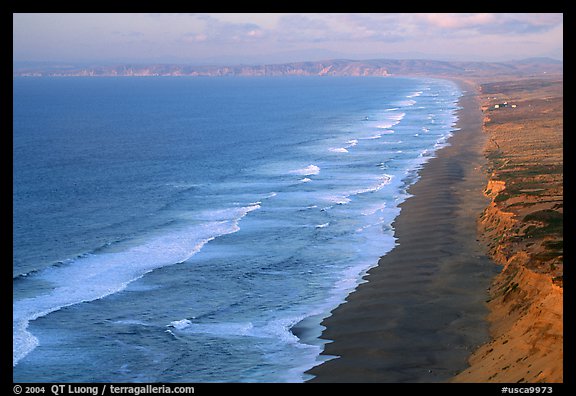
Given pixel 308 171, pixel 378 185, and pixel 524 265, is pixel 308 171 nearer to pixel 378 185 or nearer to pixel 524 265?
pixel 378 185

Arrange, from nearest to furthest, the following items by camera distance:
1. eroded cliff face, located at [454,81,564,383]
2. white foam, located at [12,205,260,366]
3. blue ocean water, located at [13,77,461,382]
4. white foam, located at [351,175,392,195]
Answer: eroded cliff face, located at [454,81,564,383]
blue ocean water, located at [13,77,461,382]
white foam, located at [12,205,260,366]
white foam, located at [351,175,392,195]

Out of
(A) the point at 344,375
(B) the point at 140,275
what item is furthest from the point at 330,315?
(B) the point at 140,275

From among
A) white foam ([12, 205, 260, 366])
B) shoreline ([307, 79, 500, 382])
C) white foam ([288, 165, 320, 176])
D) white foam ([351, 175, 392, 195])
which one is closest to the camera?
shoreline ([307, 79, 500, 382])

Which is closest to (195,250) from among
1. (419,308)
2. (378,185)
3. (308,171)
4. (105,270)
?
(105,270)

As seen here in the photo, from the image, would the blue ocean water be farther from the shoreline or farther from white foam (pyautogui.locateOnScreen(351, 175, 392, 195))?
the shoreline

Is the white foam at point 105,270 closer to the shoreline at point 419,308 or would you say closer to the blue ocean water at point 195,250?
the blue ocean water at point 195,250

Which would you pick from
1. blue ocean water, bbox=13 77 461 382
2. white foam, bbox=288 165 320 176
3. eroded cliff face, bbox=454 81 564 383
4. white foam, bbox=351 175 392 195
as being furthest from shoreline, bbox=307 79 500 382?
white foam, bbox=288 165 320 176

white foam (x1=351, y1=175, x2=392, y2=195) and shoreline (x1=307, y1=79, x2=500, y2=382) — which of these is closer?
shoreline (x1=307, y1=79, x2=500, y2=382)

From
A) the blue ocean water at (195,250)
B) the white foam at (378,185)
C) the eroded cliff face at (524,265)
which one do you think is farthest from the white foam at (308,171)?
the eroded cliff face at (524,265)
